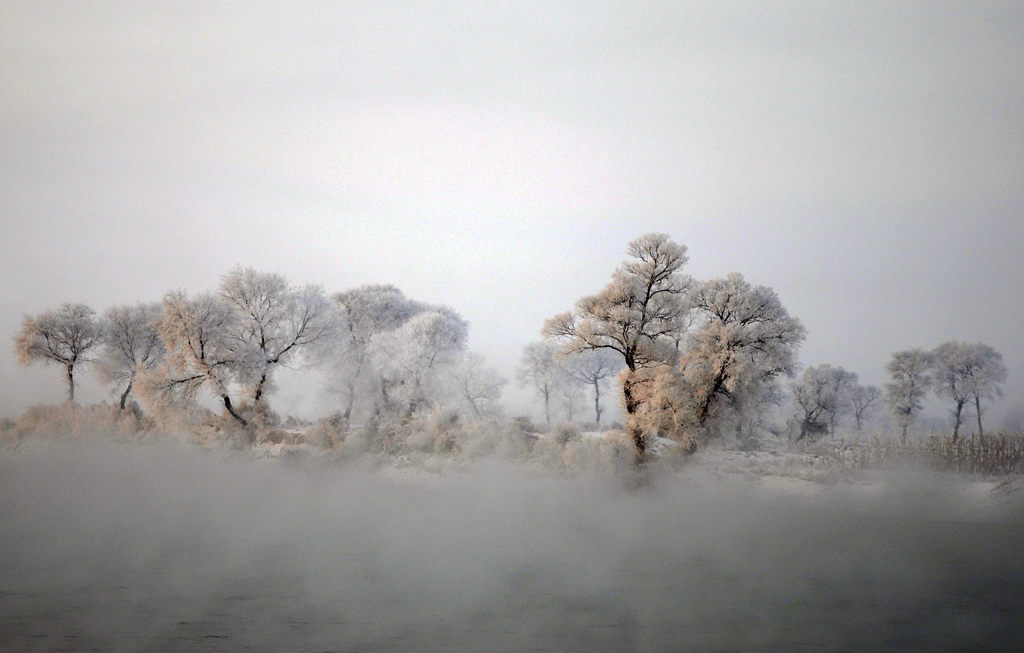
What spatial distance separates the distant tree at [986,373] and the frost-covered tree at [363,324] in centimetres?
2172

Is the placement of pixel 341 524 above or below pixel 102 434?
below

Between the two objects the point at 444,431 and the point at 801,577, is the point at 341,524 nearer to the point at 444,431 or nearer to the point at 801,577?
the point at 444,431

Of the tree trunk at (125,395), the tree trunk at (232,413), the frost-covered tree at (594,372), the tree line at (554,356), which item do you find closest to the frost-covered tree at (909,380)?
the tree line at (554,356)

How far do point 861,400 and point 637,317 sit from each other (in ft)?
51.1

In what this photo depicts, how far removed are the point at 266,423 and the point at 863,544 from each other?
52.7 ft

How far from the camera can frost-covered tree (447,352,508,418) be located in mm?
22859

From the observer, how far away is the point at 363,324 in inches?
961

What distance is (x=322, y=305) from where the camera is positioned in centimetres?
1880

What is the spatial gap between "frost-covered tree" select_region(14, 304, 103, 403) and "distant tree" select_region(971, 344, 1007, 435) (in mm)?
31116

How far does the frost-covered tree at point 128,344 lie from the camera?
1755 centimetres

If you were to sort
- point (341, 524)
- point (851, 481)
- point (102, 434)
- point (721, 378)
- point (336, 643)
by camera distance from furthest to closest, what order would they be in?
point (102, 434) < point (721, 378) < point (851, 481) < point (341, 524) < point (336, 643)

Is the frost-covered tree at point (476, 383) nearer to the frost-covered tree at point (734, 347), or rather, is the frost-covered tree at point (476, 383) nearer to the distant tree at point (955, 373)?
the frost-covered tree at point (734, 347)

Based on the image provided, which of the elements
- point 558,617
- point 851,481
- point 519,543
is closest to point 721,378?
point 851,481

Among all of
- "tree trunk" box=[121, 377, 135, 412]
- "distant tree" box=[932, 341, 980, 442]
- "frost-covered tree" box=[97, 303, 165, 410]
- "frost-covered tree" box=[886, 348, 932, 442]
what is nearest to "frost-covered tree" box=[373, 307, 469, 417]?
"frost-covered tree" box=[97, 303, 165, 410]
